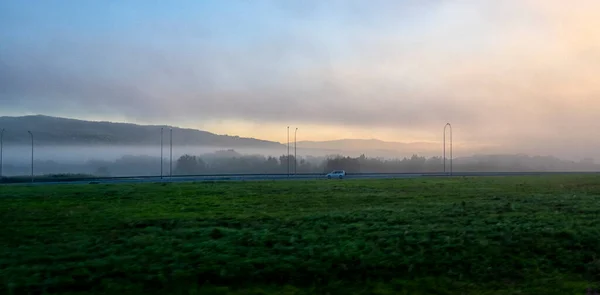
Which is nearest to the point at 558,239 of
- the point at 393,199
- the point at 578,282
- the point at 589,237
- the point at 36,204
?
the point at 589,237

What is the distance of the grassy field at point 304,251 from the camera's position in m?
13.5

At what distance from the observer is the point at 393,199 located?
1267 inches

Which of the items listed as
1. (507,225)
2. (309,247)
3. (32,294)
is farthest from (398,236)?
(32,294)

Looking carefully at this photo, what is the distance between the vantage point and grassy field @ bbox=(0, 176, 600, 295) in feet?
44.3

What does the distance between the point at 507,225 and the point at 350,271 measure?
8.51 m

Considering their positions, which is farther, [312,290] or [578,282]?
[578,282]

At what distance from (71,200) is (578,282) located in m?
28.8

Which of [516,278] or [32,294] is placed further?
[516,278]

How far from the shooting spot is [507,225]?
20.1 m

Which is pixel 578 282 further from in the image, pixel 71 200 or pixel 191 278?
pixel 71 200

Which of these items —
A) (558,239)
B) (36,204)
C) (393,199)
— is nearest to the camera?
(558,239)

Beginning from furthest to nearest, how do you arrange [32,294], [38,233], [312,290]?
[38,233] → [312,290] → [32,294]

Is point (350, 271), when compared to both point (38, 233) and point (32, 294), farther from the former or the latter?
point (38, 233)

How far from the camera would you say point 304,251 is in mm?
16078
